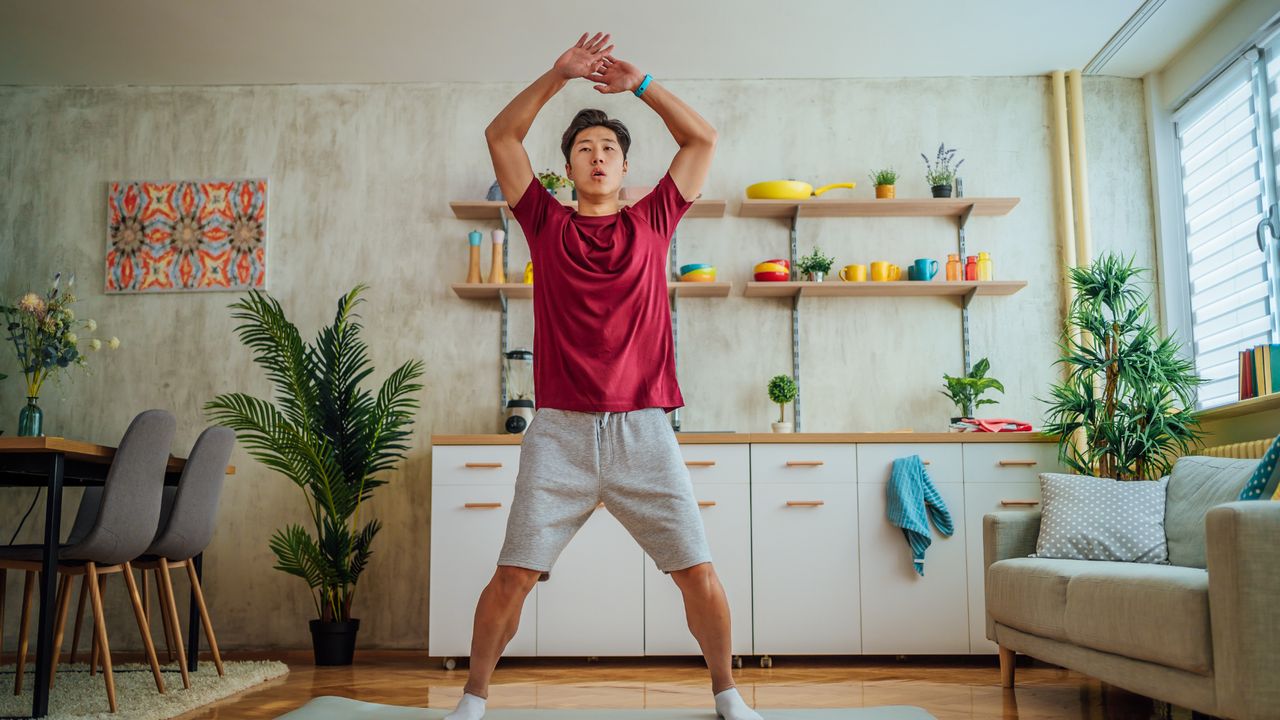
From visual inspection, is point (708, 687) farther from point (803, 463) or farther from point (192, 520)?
point (192, 520)

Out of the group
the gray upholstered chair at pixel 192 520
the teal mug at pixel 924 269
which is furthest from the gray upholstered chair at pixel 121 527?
the teal mug at pixel 924 269

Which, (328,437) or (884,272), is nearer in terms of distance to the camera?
(328,437)

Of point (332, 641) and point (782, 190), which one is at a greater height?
point (782, 190)

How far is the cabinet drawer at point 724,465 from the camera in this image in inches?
169

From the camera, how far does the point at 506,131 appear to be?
2418 millimetres

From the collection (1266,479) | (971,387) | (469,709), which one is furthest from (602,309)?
(971,387)

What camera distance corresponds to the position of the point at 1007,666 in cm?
350

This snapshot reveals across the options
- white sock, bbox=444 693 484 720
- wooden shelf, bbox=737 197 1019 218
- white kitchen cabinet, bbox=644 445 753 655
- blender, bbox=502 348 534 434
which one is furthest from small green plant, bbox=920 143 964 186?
white sock, bbox=444 693 484 720

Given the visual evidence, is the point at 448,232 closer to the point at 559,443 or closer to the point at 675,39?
the point at 675,39

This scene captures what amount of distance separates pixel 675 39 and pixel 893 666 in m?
2.87

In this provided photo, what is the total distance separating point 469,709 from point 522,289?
2779 mm

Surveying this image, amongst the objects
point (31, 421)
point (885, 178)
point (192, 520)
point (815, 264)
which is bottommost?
point (192, 520)

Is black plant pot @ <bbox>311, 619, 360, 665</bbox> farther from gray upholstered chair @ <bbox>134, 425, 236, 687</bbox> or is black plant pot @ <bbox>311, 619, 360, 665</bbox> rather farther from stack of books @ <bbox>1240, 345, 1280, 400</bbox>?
stack of books @ <bbox>1240, 345, 1280, 400</bbox>

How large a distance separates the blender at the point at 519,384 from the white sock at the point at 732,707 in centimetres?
246
